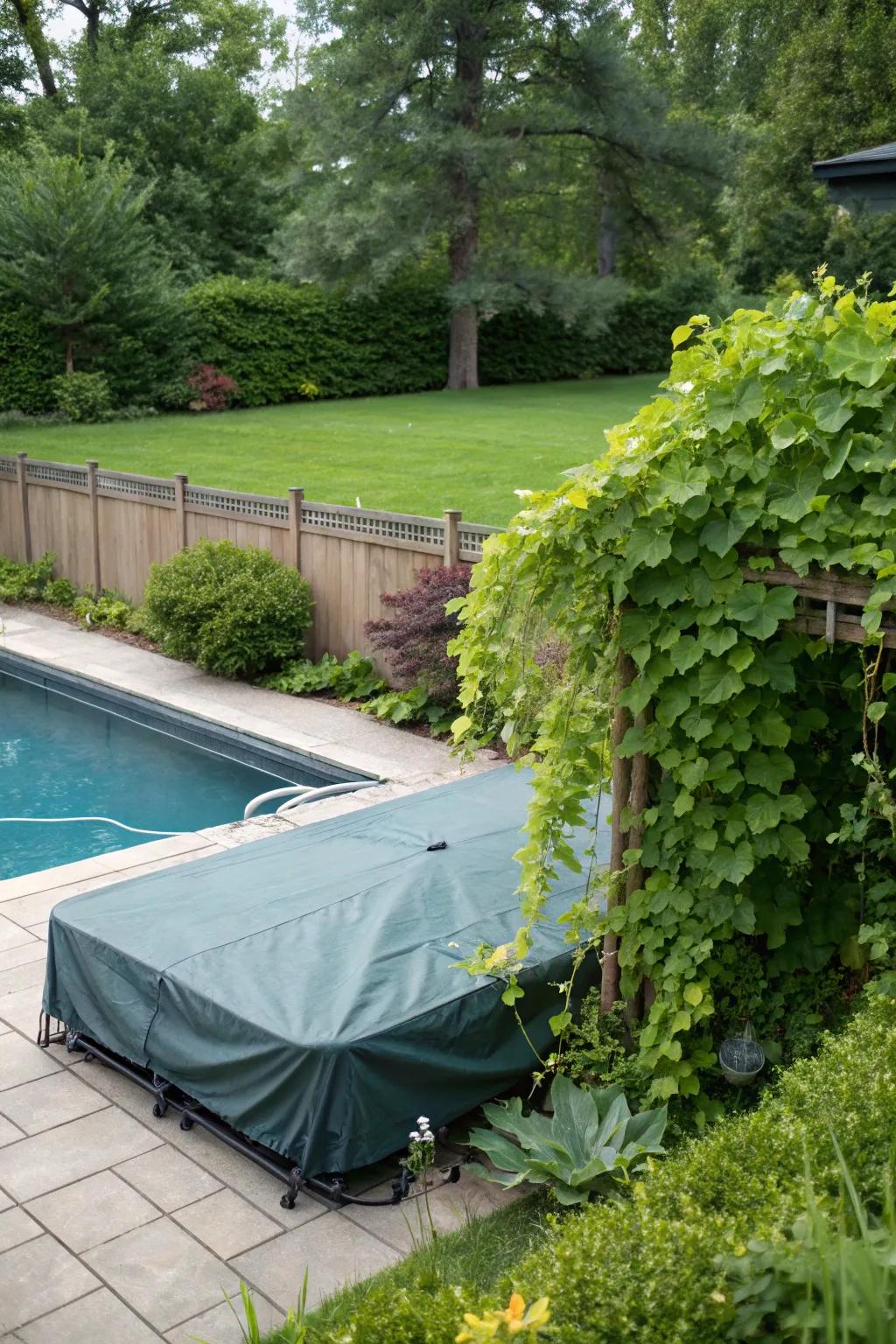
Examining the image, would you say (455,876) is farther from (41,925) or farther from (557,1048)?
(41,925)

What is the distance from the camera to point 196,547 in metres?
11.3

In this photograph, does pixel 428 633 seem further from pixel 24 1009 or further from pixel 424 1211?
pixel 424 1211

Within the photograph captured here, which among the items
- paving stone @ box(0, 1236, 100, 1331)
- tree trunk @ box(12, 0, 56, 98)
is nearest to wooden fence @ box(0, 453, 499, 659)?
paving stone @ box(0, 1236, 100, 1331)

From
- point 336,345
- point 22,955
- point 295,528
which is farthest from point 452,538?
point 336,345

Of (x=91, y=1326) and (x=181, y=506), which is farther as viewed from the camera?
(x=181, y=506)

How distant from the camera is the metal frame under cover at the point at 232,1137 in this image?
163 inches

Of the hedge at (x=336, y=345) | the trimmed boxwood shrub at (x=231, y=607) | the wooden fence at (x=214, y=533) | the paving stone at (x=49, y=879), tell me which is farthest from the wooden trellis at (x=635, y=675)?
the hedge at (x=336, y=345)

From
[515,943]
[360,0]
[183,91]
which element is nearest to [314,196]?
[360,0]

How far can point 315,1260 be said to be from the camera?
386cm

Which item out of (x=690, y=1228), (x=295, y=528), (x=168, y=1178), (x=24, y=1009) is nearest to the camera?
(x=690, y=1228)

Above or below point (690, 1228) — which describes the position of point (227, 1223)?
below

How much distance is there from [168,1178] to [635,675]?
228 centimetres

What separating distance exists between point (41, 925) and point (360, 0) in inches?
944

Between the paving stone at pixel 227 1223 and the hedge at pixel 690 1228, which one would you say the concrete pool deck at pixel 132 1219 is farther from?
the hedge at pixel 690 1228
